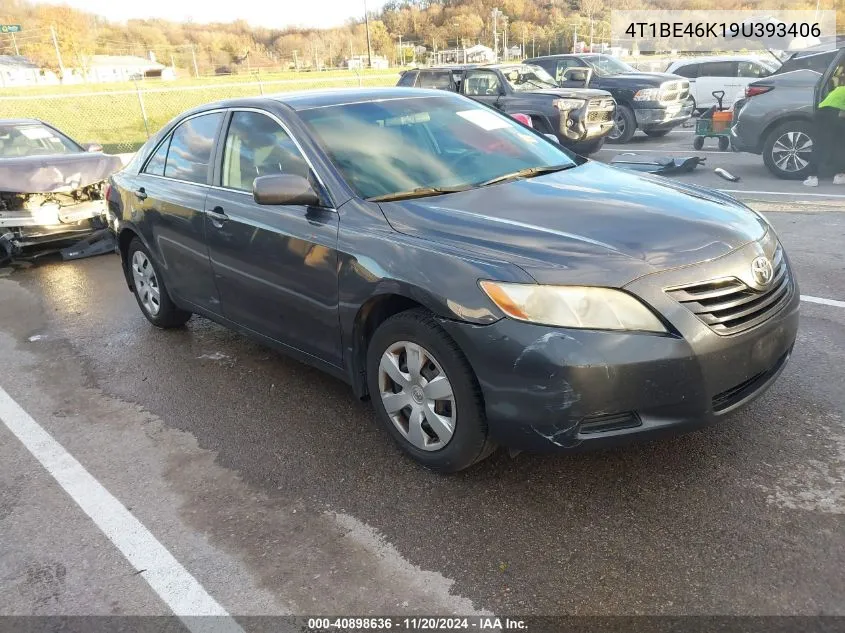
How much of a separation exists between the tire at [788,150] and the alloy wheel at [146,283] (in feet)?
28.0

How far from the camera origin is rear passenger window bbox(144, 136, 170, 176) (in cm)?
488

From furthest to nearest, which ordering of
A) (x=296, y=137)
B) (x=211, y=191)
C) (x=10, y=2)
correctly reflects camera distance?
(x=10, y=2)
(x=211, y=191)
(x=296, y=137)

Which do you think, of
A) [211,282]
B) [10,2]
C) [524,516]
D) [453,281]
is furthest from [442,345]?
[10,2]

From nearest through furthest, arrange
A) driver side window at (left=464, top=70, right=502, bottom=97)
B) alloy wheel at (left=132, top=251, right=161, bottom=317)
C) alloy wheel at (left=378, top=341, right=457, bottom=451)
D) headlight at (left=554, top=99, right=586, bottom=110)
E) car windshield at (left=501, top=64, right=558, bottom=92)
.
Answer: alloy wheel at (left=378, top=341, right=457, bottom=451), alloy wheel at (left=132, top=251, right=161, bottom=317), headlight at (left=554, top=99, right=586, bottom=110), driver side window at (left=464, top=70, right=502, bottom=97), car windshield at (left=501, top=64, right=558, bottom=92)

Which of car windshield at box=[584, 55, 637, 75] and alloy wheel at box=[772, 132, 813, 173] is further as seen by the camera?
car windshield at box=[584, 55, 637, 75]

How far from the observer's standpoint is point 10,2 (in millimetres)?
104688

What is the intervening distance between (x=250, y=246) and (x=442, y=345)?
58.7 inches

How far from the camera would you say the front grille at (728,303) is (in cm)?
266

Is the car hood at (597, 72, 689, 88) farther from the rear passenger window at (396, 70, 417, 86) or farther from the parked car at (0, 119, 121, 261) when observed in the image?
the parked car at (0, 119, 121, 261)

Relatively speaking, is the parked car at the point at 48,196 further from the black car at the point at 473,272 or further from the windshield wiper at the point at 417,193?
the windshield wiper at the point at 417,193

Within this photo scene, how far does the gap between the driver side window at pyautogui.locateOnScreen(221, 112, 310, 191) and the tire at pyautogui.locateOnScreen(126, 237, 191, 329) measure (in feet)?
4.29

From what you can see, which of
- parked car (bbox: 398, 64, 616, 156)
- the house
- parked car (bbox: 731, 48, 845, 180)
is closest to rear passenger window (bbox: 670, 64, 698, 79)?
parked car (bbox: 398, 64, 616, 156)

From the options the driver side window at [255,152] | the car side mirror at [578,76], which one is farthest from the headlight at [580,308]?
the car side mirror at [578,76]

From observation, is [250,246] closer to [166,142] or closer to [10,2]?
[166,142]
